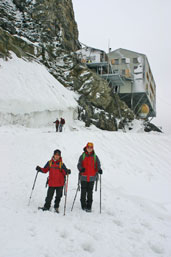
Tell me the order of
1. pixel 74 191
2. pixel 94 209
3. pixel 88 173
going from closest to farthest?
1. pixel 88 173
2. pixel 94 209
3. pixel 74 191

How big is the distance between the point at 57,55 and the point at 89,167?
97.4ft

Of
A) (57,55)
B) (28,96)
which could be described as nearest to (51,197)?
(28,96)

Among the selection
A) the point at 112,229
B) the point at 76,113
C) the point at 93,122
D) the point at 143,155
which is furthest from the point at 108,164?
the point at 93,122

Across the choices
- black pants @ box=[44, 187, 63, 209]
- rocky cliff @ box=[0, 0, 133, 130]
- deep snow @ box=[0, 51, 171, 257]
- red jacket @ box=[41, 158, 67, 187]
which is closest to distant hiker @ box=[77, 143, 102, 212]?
deep snow @ box=[0, 51, 171, 257]

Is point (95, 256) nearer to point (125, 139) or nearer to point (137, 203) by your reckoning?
point (137, 203)

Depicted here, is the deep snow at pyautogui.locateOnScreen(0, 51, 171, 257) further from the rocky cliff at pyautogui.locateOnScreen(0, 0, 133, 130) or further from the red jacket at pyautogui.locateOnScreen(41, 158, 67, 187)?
the rocky cliff at pyautogui.locateOnScreen(0, 0, 133, 130)

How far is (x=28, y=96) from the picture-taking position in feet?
55.0

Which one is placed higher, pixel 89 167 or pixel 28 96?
pixel 28 96

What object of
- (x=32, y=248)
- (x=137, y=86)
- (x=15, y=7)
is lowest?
(x=32, y=248)

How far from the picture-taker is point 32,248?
3180 mm

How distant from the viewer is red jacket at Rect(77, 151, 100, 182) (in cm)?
525

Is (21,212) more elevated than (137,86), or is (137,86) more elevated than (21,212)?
(137,86)

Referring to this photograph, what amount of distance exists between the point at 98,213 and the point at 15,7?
1504 inches

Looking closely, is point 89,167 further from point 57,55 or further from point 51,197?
point 57,55
